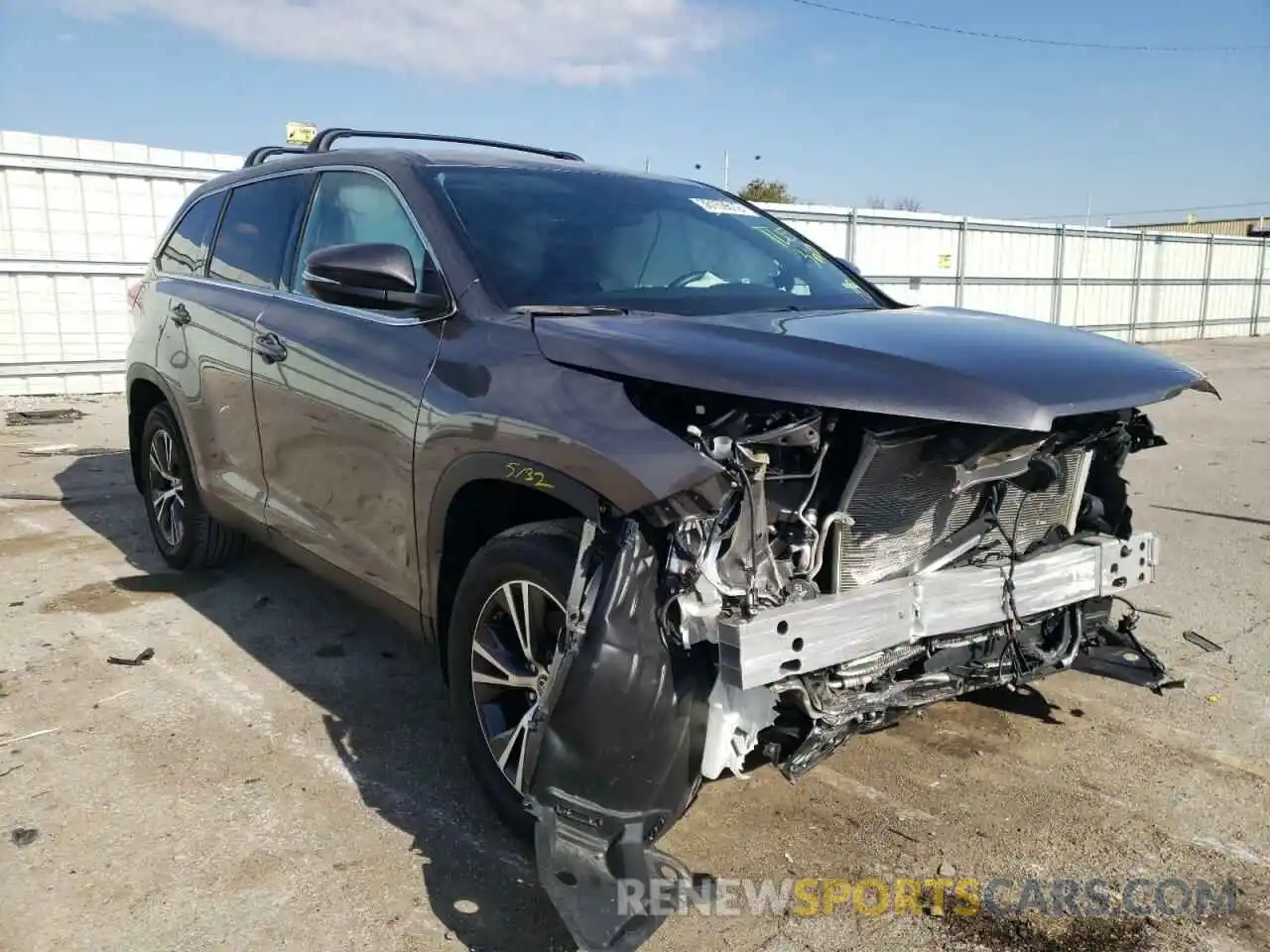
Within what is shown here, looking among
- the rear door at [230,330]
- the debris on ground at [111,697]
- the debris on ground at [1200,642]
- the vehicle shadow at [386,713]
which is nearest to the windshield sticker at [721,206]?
the rear door at [230,330]

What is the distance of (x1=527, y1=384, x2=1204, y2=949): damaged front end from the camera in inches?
91.1

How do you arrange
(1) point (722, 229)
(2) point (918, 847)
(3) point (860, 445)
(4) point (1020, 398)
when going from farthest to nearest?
(1) point (722, 229) < (2) point (918, 847) < (3) point (860, 445) < (4) point (1020, 398)

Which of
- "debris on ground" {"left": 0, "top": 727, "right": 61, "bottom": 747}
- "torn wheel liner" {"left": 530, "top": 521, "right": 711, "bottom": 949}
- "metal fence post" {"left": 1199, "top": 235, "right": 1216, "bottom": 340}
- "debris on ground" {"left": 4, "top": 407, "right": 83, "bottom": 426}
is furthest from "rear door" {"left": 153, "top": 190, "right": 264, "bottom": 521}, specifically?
"metal fence post" {"left": 1199, "top": 235, "right": 1216, "bottom": 340}

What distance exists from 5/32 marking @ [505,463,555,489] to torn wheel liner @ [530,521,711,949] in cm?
24

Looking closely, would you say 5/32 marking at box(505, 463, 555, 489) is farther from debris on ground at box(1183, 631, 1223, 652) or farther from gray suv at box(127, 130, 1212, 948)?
debris on ground at box(1183, 631, 1223, 652)

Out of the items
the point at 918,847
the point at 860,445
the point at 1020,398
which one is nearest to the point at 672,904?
the point at 918,847

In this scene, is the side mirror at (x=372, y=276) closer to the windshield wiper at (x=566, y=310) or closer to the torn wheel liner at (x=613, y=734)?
the windshield wiper at (x=566, y=310)

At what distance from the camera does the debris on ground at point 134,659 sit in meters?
4.16

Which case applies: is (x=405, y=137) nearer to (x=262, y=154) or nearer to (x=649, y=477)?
(x=262, y=154)

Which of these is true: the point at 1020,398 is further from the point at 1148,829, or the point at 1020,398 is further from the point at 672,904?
the point at 1148,829

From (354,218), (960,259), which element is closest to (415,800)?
(354,218)

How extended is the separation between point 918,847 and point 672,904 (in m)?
0.97

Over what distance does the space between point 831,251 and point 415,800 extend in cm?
1549

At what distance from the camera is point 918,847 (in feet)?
9.44
